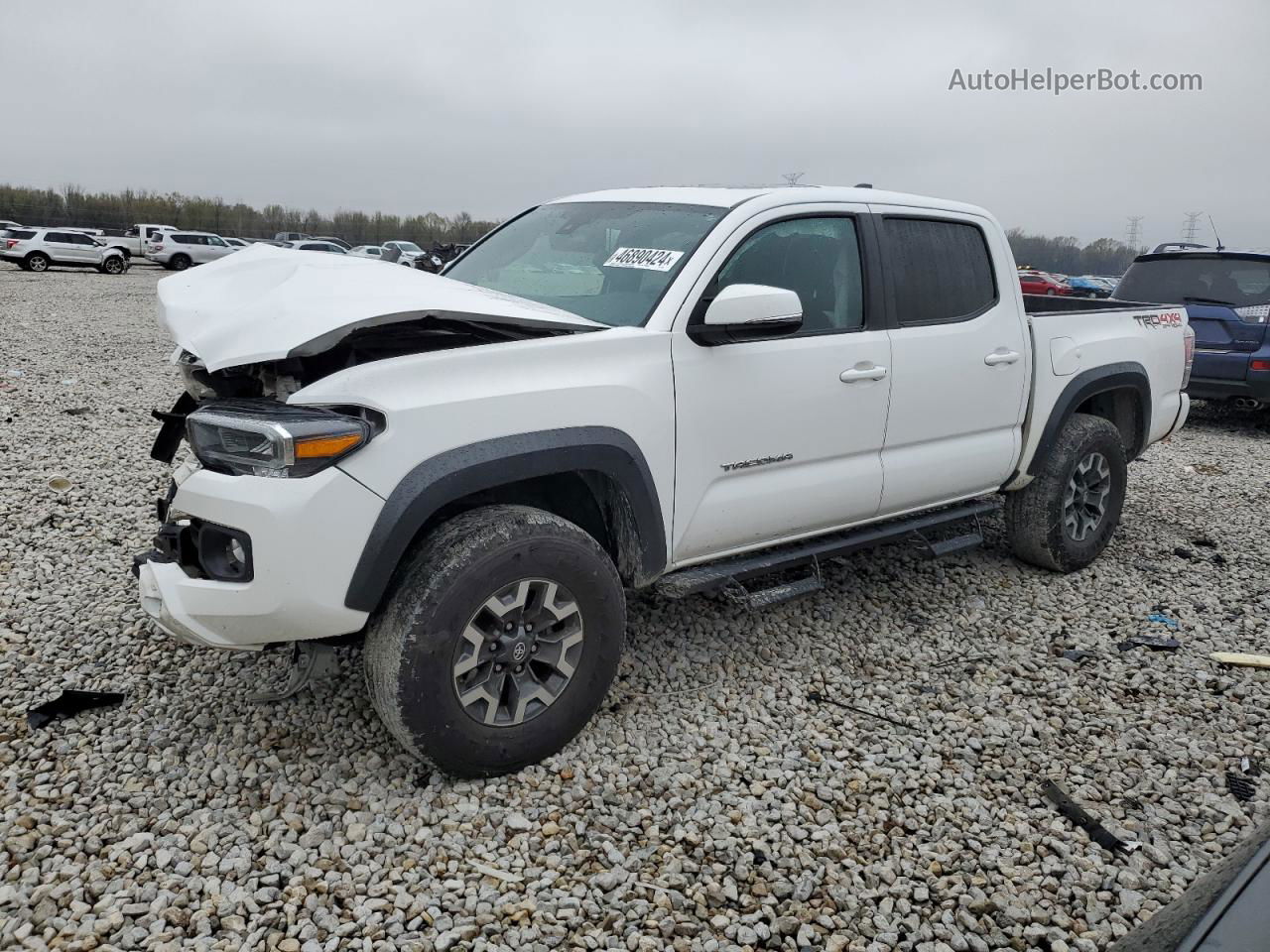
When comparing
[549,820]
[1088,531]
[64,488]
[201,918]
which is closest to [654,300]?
[549,820]

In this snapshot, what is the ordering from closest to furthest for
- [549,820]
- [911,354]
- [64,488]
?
1. [549,820]
2. [911,354]
3. [64,488]

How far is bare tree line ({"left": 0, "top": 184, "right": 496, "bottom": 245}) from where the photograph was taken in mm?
47156

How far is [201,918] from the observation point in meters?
2.44

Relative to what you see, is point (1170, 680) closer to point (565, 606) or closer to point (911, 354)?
point (911, 354)

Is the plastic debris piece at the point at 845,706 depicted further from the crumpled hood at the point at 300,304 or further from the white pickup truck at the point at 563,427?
the crumpled hood at the point at 300,304

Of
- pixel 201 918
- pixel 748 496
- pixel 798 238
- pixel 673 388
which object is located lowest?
pixel 201 918

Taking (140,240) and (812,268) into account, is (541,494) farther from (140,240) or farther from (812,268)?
(140,240)

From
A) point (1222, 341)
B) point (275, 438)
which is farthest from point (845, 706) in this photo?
point (1222, 341)

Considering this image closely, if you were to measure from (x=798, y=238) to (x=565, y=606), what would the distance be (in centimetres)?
183

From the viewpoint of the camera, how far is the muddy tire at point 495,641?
2.77 meters

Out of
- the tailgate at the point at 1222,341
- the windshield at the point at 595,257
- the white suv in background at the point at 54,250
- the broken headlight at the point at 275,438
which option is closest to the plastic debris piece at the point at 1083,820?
the windshield at the point at 595,257

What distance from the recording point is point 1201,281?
9.18 metres

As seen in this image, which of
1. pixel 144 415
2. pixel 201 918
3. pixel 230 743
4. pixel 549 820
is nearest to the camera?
pixel 201 918

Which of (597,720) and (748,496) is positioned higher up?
(748,496)
